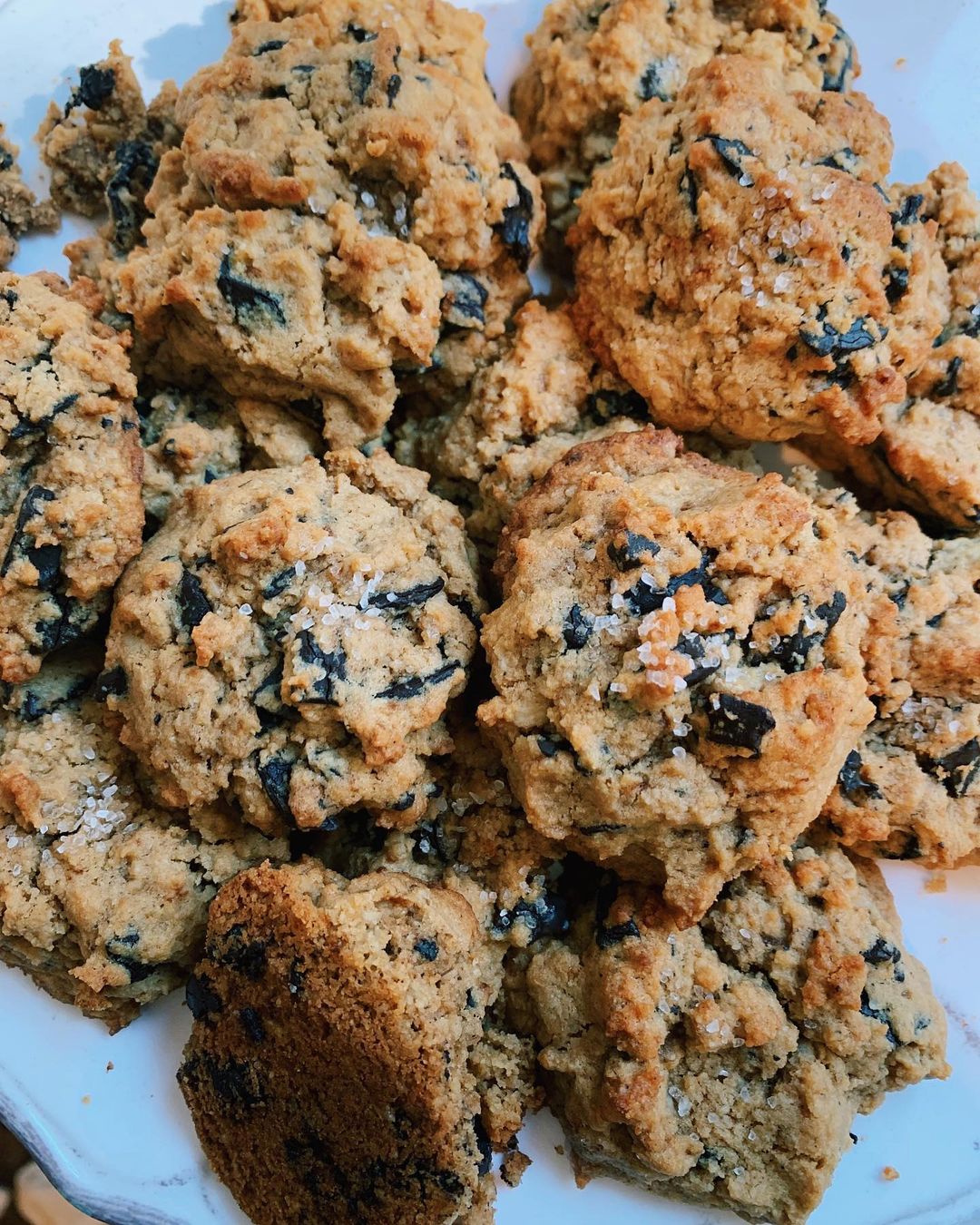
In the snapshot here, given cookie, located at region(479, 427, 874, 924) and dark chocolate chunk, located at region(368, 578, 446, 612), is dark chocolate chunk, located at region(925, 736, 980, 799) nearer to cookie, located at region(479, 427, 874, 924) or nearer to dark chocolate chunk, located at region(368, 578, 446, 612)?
cookie, located at region(479, 427, 874, 924)

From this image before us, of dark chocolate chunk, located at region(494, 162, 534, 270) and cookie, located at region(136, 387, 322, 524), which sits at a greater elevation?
dark chocolate chunk, located at region(494, 162, 534, 270)

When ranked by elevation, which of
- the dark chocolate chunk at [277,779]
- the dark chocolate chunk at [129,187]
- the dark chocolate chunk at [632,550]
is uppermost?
the dark chocolate chunk at [129,187]

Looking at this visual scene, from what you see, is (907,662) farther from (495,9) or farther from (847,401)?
(495,9)

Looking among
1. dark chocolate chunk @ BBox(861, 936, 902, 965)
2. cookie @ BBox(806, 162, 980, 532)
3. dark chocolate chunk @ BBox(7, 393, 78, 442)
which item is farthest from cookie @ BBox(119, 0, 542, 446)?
dark chocolate chunk @ BBox(861, 936, 902, 965)

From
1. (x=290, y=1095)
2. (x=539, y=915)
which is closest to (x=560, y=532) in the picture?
(x=539, y=915)

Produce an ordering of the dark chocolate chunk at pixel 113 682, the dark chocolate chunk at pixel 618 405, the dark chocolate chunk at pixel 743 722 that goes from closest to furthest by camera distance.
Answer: the dark chocolate chunk at pixel 743 722
the dark chocolate chunk at pixel 113 682
the dark chocolate chunk at pixel 618 405

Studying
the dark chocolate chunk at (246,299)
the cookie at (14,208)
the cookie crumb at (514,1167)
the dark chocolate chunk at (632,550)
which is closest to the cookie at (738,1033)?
the cookie crumb at (514,1167)

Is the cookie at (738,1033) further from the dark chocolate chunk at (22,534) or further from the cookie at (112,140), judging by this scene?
the cookie at (112,140)

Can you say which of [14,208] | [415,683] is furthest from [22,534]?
[14,208]
